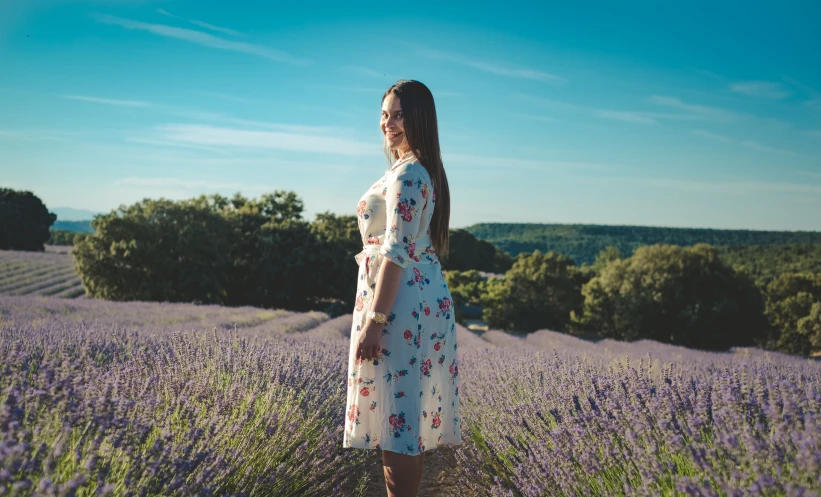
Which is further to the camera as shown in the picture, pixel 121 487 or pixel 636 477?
pixel 636 477

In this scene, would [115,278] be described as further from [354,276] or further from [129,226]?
[354,276]

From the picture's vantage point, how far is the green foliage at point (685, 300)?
1667cm

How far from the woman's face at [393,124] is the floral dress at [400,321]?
0.11 meters

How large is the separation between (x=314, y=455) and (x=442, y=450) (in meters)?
1.37

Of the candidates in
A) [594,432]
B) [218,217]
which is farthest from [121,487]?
[218,217]

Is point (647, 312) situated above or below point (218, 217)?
below

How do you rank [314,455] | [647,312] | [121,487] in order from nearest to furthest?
[121,487], [314,455], [647,312]

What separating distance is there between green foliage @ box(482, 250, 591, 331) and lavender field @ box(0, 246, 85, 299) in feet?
43.7

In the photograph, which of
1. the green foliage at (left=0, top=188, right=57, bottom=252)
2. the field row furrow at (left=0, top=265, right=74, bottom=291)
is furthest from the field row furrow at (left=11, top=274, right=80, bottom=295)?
the green foliage at (left=0, top=188, right=57, bottom=252)

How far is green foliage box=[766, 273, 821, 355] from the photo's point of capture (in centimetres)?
1656

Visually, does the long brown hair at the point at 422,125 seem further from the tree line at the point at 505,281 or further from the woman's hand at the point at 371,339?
the tree line at the point at 505,281

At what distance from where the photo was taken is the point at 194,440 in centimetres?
184

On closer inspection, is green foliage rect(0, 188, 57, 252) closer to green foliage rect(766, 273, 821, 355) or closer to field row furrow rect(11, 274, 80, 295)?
field row furrow rect(11, 274, 80, 295)

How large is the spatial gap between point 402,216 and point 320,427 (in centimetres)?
152
